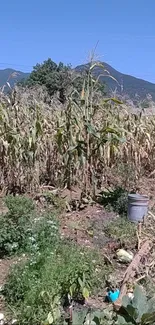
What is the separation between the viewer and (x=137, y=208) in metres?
5.44

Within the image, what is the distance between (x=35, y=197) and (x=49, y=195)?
0.21m

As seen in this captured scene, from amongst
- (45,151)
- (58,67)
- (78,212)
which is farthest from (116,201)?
(58,67)

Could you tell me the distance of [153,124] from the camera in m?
8.39

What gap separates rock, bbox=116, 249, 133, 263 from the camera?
4430 millimetres

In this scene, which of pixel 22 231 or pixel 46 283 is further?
pixel 22 231

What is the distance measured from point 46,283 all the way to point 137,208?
2.29 meters

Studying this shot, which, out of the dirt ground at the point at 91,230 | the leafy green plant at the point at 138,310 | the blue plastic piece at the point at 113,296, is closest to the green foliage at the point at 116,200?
the dirt ground at the point at 91,230

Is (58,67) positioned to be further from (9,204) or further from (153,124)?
(9,204)

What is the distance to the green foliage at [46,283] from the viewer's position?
3.19 m

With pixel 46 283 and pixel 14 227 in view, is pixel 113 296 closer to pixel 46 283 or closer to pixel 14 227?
pixel 46 283

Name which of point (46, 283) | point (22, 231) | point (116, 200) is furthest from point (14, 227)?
point (116, 200)

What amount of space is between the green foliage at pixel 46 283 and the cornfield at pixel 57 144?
8.05 feet

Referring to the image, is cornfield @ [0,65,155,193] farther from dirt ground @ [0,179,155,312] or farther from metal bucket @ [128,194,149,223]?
metal bucket @ [128,194,149,223]

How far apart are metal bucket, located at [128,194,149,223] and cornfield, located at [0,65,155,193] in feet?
2.64
